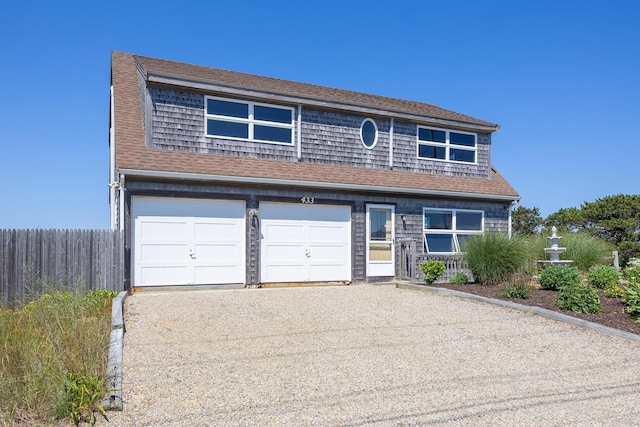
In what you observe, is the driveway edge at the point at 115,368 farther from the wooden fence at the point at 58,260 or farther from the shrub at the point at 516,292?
the shrub at the point at 516,292

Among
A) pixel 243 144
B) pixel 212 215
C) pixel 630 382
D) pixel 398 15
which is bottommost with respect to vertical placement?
pixel 630 382

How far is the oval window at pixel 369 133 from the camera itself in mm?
14727

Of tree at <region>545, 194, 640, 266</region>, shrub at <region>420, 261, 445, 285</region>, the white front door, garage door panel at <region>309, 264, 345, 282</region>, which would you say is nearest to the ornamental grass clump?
shrub at <region>420, 261, 445, 285</region>

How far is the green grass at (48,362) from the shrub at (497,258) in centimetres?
874

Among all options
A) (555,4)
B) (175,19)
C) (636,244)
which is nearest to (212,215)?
(175,19)

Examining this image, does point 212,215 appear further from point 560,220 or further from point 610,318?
point 560,220

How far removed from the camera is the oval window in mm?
14727

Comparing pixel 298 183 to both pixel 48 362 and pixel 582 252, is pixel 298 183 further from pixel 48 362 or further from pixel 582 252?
pixel 582 252

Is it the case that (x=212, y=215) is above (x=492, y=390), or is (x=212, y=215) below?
above

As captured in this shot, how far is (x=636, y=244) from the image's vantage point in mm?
24578

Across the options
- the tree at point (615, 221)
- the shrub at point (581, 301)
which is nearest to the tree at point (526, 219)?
the tree at point (615, 221)

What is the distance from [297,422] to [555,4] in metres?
12.9

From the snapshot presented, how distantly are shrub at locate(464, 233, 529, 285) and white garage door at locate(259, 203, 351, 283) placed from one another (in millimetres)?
3488

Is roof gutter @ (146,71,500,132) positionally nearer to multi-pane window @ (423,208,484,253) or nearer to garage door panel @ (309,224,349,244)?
multi-pane window @ (423,208,484,253)
